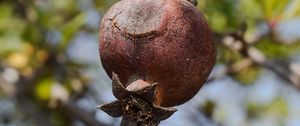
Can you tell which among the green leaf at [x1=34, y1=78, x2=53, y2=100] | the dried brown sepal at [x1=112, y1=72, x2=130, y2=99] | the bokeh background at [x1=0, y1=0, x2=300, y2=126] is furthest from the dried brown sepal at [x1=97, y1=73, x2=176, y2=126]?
the green leaf at [x1=34, y1=78, x2=53, y2=100]

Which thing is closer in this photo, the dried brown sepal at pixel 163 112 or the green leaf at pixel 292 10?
the dried brown sepal at pixel 163 112

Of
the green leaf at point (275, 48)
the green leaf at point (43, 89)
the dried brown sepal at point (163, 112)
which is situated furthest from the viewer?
the green leaf at point (43, 89)

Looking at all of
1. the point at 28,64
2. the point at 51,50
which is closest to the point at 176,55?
the point at 51,50

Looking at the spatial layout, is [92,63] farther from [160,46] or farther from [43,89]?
[160,46]

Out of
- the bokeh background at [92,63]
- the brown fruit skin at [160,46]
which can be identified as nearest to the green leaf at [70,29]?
the bokeh background at [92,63]

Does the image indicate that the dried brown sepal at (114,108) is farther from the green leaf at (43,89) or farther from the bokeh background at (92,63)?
the green leaf at (43,89)

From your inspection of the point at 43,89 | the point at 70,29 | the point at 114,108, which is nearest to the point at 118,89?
the point at 114,108

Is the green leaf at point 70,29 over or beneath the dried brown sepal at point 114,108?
over
